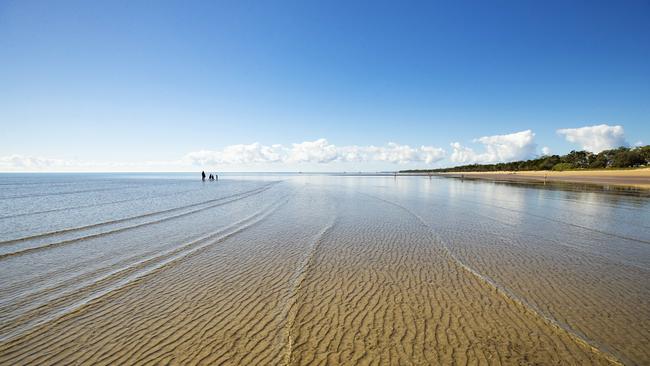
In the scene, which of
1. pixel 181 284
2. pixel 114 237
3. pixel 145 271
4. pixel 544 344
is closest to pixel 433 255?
pixel 544 344

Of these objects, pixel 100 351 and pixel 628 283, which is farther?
pixel 628 283

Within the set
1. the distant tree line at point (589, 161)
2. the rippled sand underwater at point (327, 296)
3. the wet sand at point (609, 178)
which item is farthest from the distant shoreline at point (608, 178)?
the rippled sand underwater at point (327, 296)

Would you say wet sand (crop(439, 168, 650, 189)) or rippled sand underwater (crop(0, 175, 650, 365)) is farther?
wet sand (crop(439, 168, 650, 189))

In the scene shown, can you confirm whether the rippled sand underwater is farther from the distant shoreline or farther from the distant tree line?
the distant tree line

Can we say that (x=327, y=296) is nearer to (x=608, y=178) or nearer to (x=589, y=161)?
(x=608, y=178)

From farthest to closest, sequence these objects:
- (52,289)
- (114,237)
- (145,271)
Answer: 1. (114,237)
2. (145,271)
3. (52,289)

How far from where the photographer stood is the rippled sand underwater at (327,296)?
4.77 m

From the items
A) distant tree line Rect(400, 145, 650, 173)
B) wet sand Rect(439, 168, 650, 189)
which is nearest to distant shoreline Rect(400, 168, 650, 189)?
wet sand Rect(439, 168, 650, 189)

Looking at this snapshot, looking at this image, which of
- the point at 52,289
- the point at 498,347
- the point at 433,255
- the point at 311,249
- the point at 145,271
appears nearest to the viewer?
the point at 498,347

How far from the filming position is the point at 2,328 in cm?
558

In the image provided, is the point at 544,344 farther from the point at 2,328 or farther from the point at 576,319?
the point at 2,328

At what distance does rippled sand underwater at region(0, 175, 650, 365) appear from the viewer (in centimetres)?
477

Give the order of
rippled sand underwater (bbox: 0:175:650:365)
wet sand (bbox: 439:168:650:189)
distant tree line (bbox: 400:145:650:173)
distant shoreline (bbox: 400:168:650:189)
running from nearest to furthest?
1. rippled sand underwater (bbox: 0:175:650:365)
2. wet sand (bbox: 439:168:650:189)
3. distant shoreline (bbox: 400:168:650:189)
4. distant tree line (bbox: 400:145:650:173)

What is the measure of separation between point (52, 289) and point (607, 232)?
913 inches
